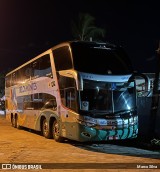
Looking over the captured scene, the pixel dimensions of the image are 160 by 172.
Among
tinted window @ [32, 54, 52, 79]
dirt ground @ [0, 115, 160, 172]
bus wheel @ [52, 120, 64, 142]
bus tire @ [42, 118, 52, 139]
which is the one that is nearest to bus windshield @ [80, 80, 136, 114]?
dirt ground @ [0, 115, 160, 172]

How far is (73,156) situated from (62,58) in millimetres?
4366

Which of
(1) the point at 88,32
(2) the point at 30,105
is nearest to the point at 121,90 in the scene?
(2) the point at 30,105

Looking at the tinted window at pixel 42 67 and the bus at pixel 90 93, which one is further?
the tinted window at pixel 42 67

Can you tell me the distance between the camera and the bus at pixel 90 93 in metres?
13.5

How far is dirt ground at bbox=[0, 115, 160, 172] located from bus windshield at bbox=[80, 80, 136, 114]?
4.96ft

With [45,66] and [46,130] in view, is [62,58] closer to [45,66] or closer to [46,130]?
[45,66]

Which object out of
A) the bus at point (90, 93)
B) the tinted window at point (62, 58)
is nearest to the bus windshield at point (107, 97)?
the bus at point (90, 93)

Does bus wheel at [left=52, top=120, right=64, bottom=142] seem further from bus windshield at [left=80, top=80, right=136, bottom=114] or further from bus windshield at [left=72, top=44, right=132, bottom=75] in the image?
bus windshield at [left=72, top=44, right=132, bottom=75]

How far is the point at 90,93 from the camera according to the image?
13727mm

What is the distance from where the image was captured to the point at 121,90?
14.2m

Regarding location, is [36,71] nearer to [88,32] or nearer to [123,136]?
[123,136]

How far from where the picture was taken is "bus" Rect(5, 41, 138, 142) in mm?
13547

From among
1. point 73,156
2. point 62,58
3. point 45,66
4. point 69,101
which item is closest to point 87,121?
point 69,101

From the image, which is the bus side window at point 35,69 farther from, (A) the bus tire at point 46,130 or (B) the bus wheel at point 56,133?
(B) the bus wheel at point 56,133
